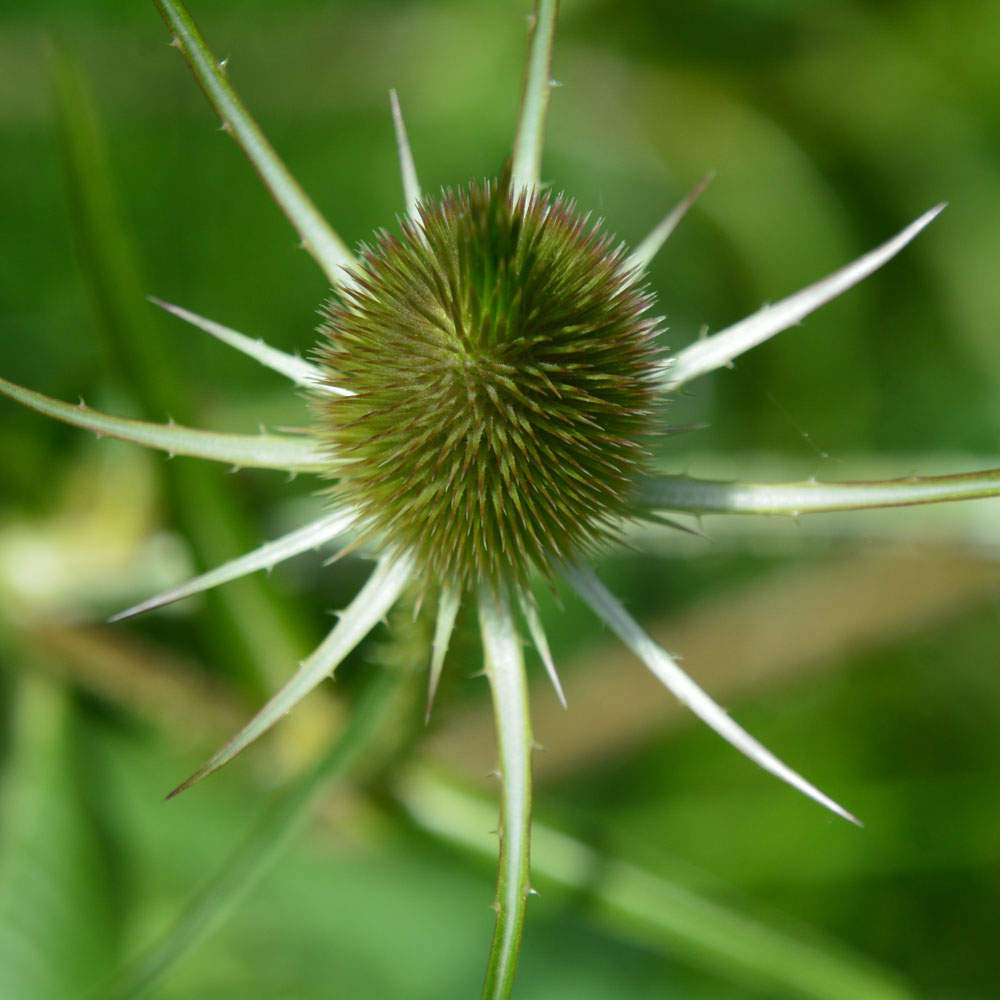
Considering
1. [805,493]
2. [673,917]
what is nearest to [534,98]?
[805,493]

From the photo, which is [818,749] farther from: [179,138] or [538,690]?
[179,138]

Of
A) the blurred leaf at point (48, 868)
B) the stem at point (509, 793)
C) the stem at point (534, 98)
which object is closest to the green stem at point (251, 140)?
the stem at point (534, 98)

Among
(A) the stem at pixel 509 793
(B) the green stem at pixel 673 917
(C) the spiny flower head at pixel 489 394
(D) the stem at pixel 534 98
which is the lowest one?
(A) the stem at pixel 509 793

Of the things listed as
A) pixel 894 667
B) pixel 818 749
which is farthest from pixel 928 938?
pixel 894 667

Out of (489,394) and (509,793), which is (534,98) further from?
(509,793)

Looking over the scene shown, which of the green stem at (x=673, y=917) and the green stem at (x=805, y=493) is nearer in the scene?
the green stem at (x=805, y=493)

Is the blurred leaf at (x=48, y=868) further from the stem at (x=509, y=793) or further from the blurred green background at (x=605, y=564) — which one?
the stem at (x=509, y=793)

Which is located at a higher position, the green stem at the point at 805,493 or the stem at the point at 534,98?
the stem at the point at 534,98
